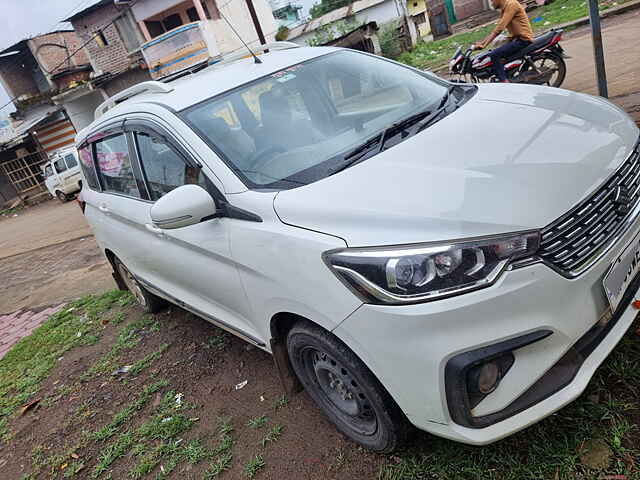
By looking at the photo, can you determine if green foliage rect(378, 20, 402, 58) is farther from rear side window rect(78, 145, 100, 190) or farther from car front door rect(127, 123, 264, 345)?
car front door rect(127, 123, 264, 345)

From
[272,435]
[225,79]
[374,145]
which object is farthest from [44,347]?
[374,145]

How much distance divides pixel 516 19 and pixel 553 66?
0.94 m

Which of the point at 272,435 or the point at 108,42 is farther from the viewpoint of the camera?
the point at 108,42

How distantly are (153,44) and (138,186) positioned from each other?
21.0 metres

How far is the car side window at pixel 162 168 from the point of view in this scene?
2602mm

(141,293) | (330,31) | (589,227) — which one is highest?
(330,31)

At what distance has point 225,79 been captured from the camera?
116 inches

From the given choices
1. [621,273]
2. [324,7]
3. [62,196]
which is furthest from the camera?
[324,7]

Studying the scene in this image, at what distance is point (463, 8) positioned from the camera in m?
30.5

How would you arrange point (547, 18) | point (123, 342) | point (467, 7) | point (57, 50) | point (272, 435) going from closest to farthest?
point (272, 435) → point (123, 342) → point (547, 18) → point (57, 50) → point (467, 7)

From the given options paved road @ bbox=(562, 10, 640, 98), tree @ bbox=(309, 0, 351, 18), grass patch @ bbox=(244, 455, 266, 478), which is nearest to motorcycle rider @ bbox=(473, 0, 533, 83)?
paved road @ bbox=(562, 10, 640, 98)

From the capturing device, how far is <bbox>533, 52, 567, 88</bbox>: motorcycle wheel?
6.77 metres

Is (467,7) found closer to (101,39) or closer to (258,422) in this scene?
(101,39)

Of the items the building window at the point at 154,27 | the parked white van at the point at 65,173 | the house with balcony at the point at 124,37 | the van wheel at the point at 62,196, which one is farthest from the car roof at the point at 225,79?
the building window at the point at 154,27
